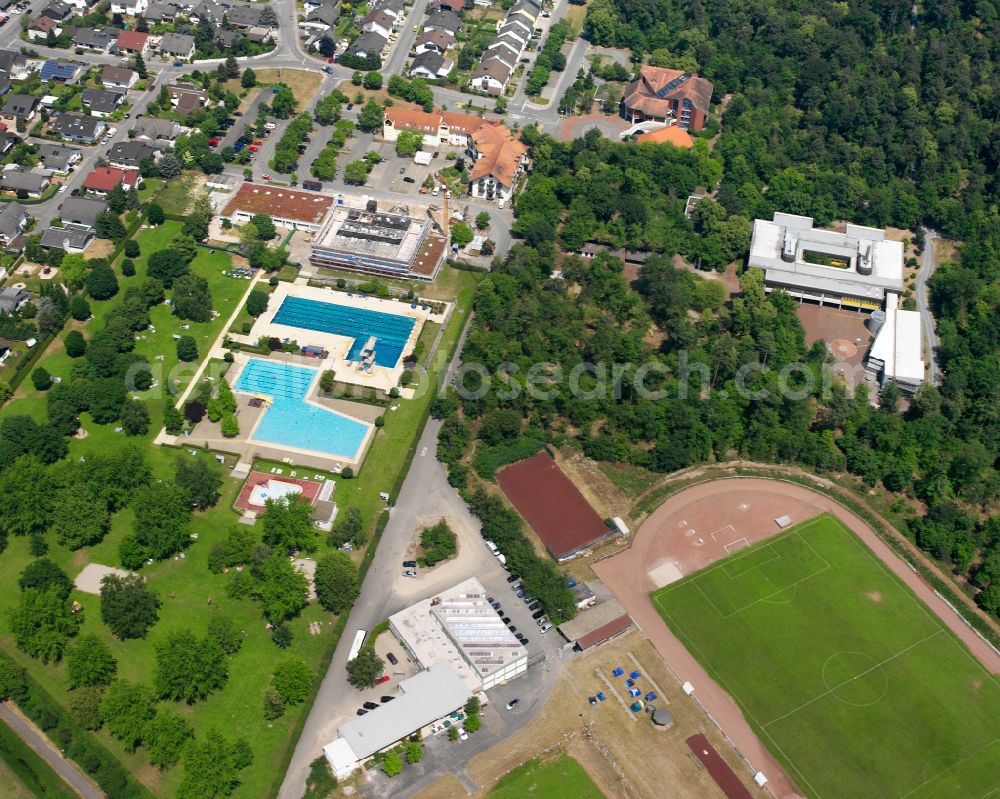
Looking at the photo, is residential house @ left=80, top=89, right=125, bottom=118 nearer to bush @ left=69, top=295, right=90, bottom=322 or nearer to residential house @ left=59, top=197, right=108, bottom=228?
residential house @ left=59, top=197, right=108, bottom=228

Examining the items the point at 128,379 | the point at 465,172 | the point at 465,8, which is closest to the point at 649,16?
the point at 465,8

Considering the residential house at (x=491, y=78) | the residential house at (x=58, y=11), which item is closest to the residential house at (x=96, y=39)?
the residential house at (x=58, y=11)

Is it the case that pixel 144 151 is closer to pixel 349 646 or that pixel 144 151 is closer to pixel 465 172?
pixel 465 172

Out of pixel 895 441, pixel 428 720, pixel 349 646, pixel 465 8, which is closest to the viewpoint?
pixel 428 720

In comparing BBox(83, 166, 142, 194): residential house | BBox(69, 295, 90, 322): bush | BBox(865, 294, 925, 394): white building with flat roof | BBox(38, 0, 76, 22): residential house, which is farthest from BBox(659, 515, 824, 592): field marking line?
BBox(38, 0, 76, 22): residential house

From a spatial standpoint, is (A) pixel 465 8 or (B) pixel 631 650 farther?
(A) pixel 465 8

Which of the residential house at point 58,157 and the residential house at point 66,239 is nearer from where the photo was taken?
the residential house at point 66,239

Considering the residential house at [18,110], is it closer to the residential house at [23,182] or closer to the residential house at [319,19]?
the residential house at [23,182]
